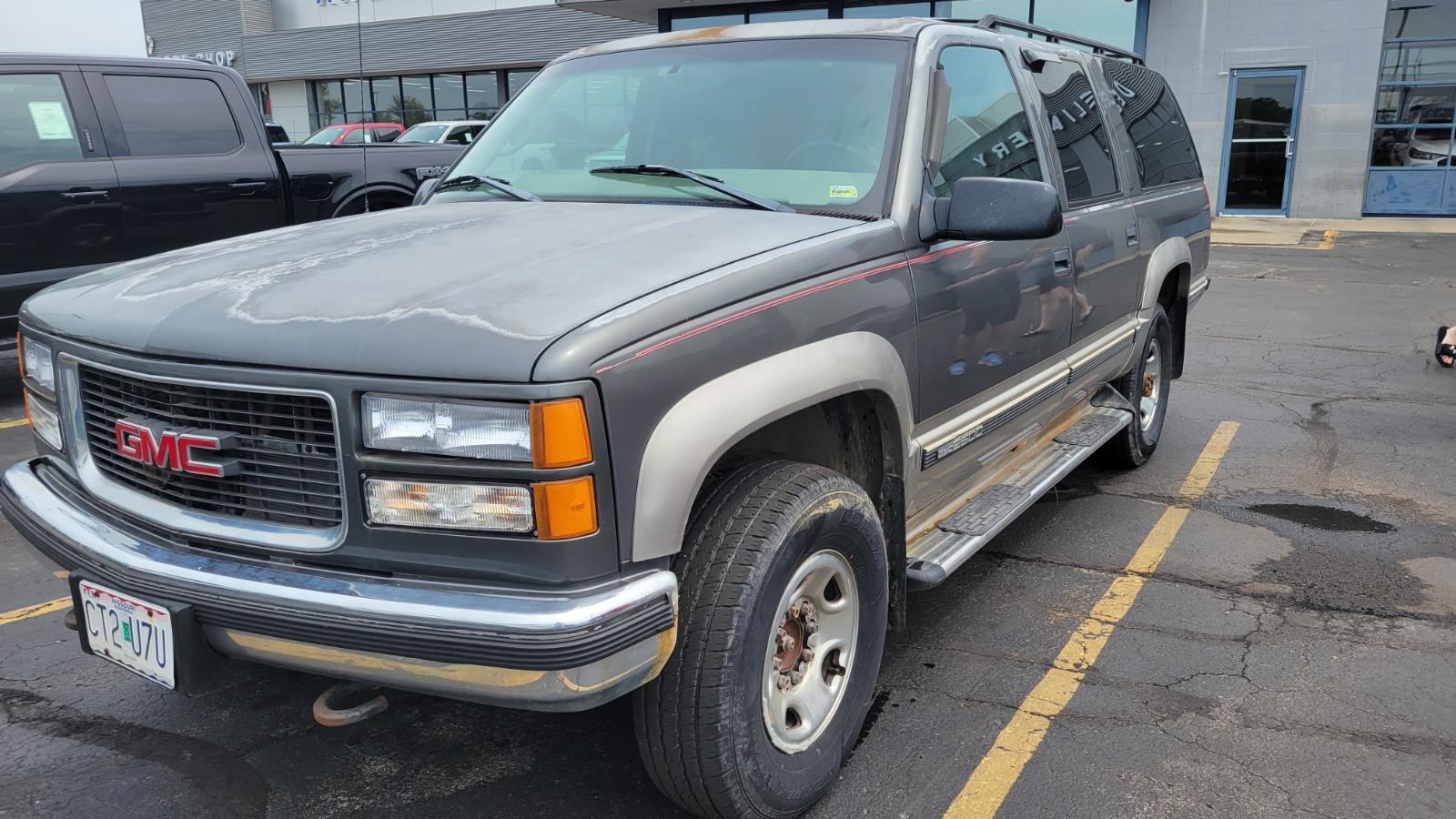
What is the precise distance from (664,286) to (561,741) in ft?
4.56

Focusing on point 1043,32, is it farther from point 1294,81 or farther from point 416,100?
point 416,100

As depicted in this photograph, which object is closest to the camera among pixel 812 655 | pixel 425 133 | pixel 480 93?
pixel 812 655

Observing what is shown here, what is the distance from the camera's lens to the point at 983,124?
3.73 m

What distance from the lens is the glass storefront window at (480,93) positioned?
31783mm

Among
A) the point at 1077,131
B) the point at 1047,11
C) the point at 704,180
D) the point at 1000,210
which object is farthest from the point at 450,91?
the point at 1000,210

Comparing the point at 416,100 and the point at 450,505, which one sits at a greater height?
the point at 416,100

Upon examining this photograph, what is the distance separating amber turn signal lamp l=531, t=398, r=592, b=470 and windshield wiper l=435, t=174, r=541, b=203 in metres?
1.56

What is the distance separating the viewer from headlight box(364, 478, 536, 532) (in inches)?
82.0

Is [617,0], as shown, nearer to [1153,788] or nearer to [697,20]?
[697,20]

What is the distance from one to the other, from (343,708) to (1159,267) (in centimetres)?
402

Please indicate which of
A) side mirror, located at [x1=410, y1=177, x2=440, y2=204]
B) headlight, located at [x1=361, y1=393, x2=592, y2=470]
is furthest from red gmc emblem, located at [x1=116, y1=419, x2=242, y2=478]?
side mirror, located at [x1=410, y1=177, x2=440, y2=204]

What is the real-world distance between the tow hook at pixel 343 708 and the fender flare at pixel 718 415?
2.87ft

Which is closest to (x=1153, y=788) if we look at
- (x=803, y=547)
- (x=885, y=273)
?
(x=803, y=547)

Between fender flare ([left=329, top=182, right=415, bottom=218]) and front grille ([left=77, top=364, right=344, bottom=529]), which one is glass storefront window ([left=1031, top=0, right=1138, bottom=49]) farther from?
front grille ([left=77, top=364, right=344, bottom=529])
